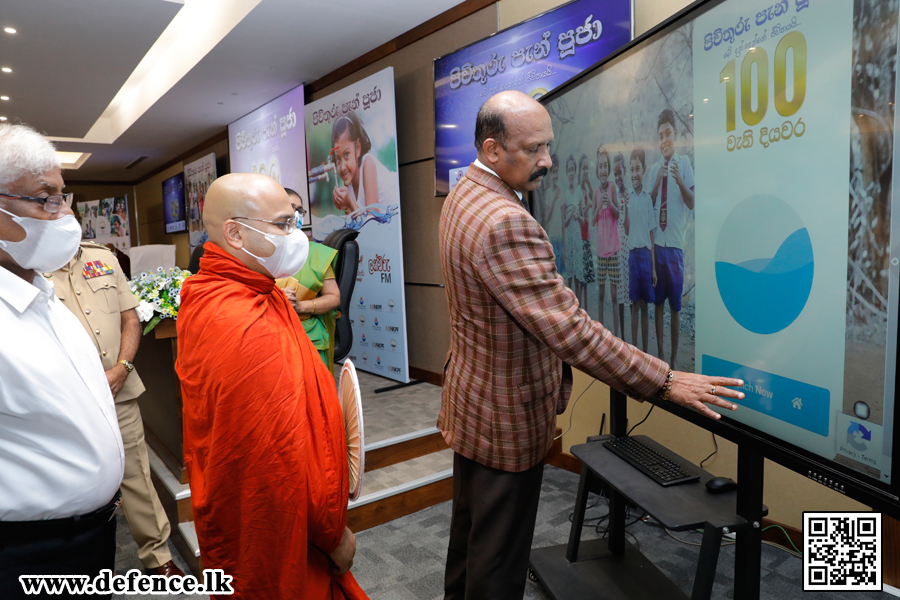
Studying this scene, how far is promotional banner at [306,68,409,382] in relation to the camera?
419 cm

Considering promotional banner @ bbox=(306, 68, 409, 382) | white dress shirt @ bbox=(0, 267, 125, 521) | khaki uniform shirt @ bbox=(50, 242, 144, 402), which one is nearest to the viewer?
white dress shirt @ bbox=(0, 267, 125, 521)

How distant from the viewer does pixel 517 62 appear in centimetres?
319

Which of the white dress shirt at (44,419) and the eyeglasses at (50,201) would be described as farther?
the eyeglasses at (50,201)

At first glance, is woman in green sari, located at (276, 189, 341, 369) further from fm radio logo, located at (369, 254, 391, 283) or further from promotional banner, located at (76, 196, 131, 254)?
promotional banner, located at (76, 196, 131, 254)

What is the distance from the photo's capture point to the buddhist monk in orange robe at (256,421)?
1119 mm

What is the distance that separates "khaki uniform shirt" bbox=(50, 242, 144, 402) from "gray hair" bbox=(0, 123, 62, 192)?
113 centimetres

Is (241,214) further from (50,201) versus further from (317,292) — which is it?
(317,292)

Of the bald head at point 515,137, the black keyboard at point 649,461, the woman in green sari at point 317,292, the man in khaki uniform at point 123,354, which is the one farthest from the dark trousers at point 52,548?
the woman in green sari at point 317,292

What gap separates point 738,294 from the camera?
52.0 inches

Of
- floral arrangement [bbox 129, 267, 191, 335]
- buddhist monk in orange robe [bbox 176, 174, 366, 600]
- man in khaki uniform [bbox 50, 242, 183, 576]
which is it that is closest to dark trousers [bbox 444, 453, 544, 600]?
buddhist monk in orange robe [bbox 176, 174, 366, 600]

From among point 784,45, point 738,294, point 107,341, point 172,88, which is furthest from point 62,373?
point 172,88

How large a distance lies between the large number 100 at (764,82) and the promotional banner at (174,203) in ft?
29.4

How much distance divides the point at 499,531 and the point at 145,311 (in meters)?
1.88

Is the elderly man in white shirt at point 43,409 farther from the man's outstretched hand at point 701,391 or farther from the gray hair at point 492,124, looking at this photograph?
the man's outstretched hand at point 701,391
